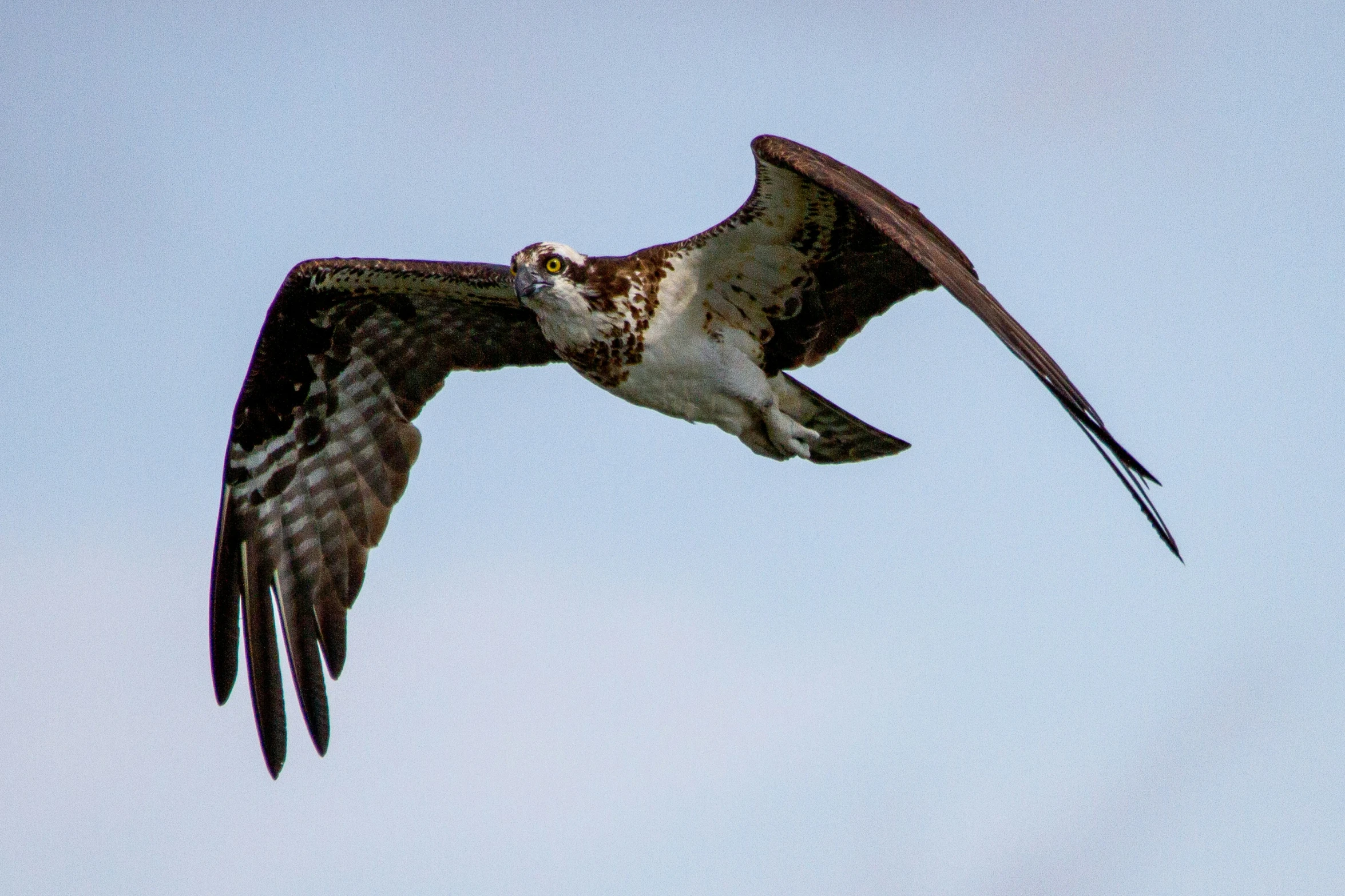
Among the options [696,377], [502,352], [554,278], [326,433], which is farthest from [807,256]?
[326,433]

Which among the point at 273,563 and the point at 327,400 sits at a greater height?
the point at 327,400

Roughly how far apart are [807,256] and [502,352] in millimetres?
2642

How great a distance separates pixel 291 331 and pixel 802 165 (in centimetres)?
432

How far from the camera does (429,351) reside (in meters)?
12.8

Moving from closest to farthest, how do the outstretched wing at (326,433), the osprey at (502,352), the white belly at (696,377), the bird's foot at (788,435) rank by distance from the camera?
the osprey at (502,352), the white belly at (696,377), the bird's foot at (788,435), the outstretched wing at (326,433)

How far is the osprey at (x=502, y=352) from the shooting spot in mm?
10898

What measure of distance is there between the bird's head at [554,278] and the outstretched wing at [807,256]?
533 mm

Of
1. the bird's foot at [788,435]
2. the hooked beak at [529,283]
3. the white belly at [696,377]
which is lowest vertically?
the bird's foot at [788,435]

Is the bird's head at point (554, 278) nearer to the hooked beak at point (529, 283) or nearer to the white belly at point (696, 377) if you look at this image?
the hooked beak at point (529, 283)

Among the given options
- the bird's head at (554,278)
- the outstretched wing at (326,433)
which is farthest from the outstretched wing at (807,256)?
the outstretched wing at (326,433)

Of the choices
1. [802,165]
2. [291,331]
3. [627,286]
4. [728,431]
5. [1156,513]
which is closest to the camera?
[1156,513]

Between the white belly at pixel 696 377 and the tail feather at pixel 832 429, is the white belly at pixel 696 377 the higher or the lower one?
the higher one

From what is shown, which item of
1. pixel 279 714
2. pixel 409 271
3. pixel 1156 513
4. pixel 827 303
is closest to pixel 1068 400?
pixel 1156 513

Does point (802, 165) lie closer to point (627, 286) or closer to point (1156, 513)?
point (627, 286)
